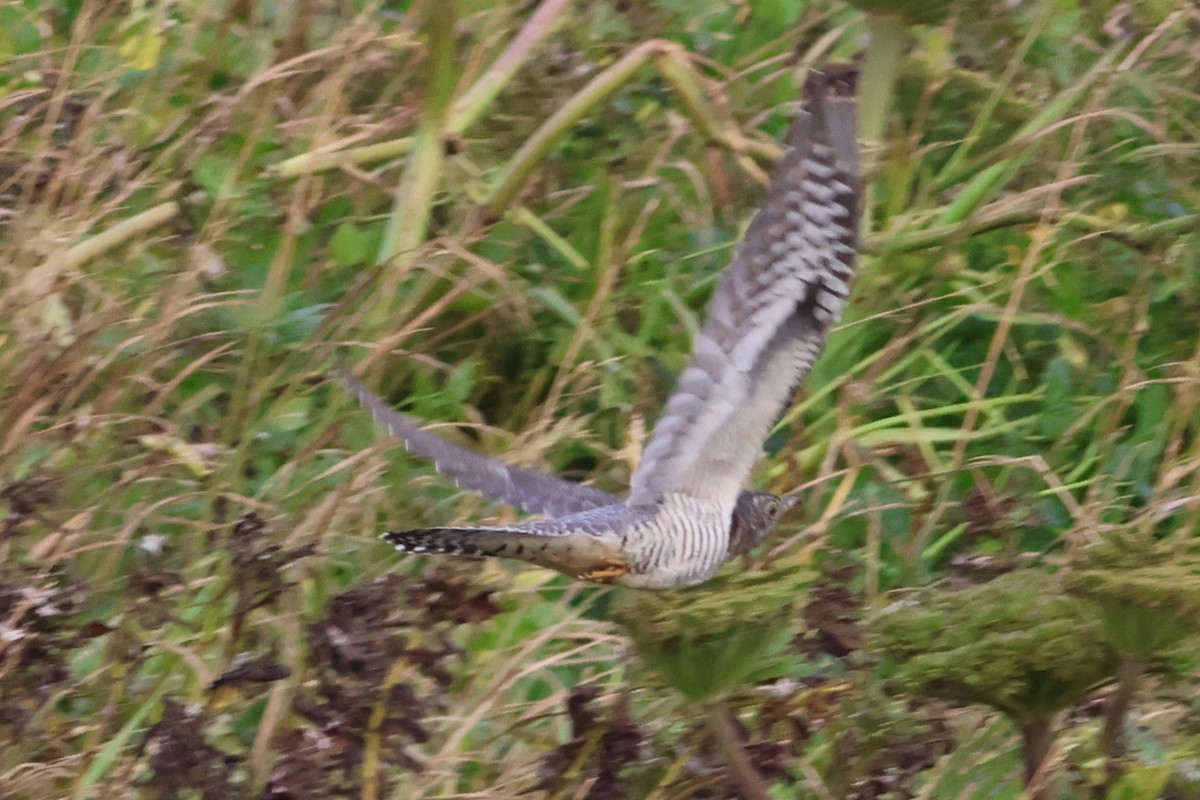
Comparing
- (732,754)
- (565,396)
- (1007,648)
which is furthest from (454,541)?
(565,396)

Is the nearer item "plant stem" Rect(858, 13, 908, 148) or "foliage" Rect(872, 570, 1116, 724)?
"foliage" Rect(872, 570, 1116, 724)

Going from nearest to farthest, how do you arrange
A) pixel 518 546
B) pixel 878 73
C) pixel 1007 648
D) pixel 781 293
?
pixel 1007 648, pixel 518 546, pixel 781 293, pixel 878 73

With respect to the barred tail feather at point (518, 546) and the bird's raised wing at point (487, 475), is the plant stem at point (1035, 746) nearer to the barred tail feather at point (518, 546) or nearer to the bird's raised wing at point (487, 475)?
the barred tail feather at point (518, 546)

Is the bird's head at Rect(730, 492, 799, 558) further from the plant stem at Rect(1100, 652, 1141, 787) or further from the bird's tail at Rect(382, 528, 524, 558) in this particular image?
the plant stem at Rect(1100, 652, 1141, 787)

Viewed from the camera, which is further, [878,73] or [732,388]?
[878,73]

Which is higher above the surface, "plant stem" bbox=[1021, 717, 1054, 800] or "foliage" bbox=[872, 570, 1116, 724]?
"foliage" bbox=[872, 570, 1116, 724]

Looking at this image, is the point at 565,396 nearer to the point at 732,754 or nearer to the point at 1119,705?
the point at 732,754

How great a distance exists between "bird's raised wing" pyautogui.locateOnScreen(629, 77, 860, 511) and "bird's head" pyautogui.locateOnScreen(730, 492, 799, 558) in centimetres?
11

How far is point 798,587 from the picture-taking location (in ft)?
6.08

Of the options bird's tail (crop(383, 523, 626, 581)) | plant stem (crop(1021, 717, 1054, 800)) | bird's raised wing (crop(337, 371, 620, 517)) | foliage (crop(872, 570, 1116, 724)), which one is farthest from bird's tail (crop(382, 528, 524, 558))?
plant stem (crop(1021, 717, 1054, 800))

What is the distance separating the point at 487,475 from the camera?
7.77ft

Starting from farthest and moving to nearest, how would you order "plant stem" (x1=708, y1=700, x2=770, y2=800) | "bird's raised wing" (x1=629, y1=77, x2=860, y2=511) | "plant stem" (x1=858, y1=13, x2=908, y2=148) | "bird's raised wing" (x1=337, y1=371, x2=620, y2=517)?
"plant stem" (x1=858, y1=13, x2=908, y2=148), "bird's raised wing" (x1=337, y1=371, x2=620, y2=517), "bird's raised wing" (x1=629, y1=77, x2=860, y2=511), "plant stem" (x1=708, y1=700, x2=770, y2=800)

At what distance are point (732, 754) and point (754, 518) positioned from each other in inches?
25.3

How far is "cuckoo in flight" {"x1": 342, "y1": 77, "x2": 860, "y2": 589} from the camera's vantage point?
2174 mm
